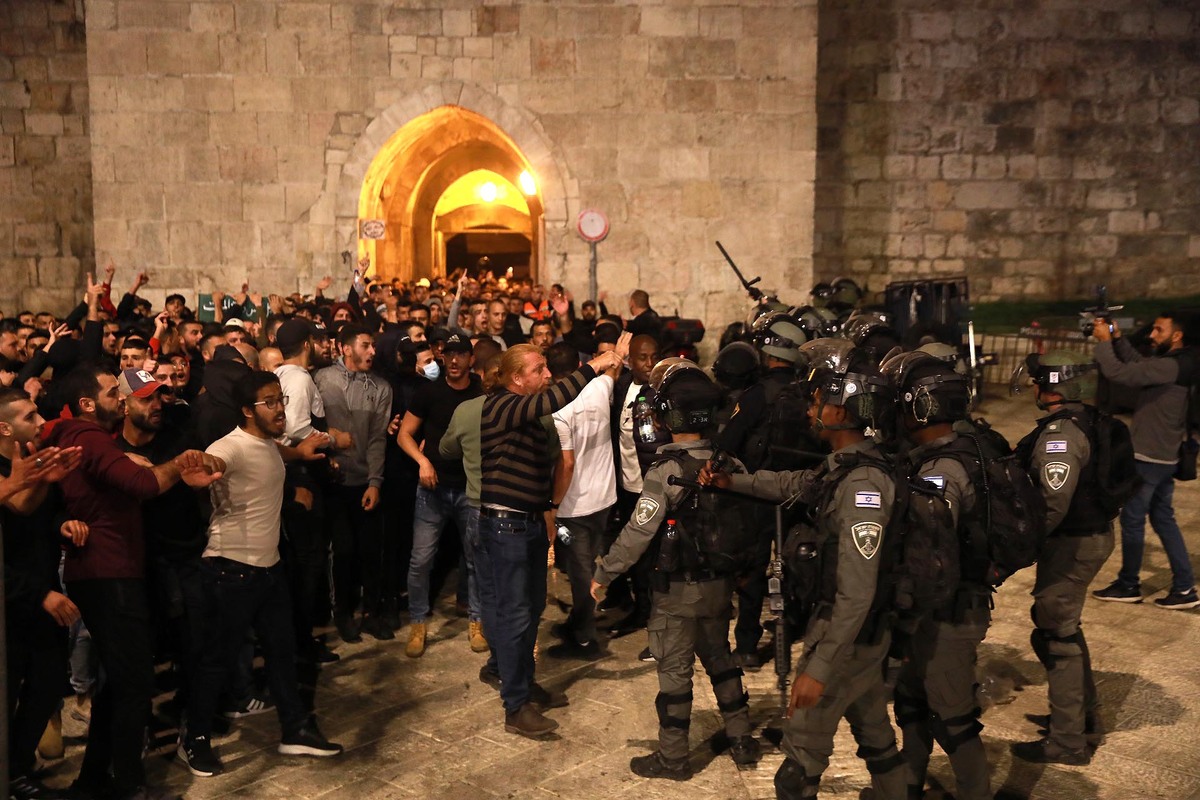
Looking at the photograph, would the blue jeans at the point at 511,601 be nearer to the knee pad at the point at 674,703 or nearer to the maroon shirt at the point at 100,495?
the knee pad at the point at 674,703

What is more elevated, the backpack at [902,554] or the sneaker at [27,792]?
the backpack at [902,554]

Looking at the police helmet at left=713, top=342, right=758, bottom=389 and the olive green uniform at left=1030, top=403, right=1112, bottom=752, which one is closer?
the olive green uniform at left=1030, top=403, right=1112, bottom=752

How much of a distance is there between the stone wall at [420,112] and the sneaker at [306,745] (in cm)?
995

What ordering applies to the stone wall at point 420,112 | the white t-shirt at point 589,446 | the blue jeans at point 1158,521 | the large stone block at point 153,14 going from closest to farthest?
the white t-shirt at point 589,446 < the blue jeans at point 1158,521 < the large stone block at point 153,14 < the stone wall at point 420,112

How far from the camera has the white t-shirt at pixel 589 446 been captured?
6.14 meters

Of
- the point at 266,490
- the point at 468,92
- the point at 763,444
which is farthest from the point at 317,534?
the point at 468,92

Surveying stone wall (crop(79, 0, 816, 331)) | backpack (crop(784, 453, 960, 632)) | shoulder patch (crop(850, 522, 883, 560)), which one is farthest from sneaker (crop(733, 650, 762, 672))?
stone wall (crop(79, 0, 816, 331))

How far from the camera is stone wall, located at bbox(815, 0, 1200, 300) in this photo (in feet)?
54.5

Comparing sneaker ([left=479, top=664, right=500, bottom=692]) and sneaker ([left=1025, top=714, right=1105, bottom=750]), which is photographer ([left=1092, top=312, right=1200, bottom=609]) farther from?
sneaker ([left=479, top=664, right=500, bottom=692])

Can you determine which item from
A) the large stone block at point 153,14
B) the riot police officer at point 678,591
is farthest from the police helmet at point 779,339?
the large stone block at point 153,14

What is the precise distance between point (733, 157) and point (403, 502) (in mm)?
8688

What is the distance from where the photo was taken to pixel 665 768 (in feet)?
16.1

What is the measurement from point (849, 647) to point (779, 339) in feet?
9.72

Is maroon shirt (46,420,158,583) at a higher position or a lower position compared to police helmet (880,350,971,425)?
lower
